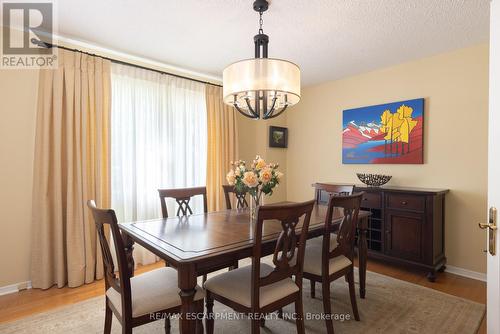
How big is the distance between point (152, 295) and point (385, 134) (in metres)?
3.23

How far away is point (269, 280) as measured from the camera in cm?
153

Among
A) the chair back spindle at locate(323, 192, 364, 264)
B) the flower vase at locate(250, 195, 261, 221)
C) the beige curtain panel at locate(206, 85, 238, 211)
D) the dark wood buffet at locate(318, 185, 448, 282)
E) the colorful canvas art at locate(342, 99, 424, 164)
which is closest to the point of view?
the chair back spindle at locate(323, 192, 364, 264)

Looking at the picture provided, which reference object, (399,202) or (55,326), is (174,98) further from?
(399,202)

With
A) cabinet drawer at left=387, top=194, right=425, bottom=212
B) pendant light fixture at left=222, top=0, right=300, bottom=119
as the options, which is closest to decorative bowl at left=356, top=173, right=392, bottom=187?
cabinet drawer at left=387, top=194, right=425, bottom=212

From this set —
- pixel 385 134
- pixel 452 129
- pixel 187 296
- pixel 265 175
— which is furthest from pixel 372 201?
pixel 187 296

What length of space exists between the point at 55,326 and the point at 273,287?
168 centimetres

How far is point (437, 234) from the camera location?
285 cm

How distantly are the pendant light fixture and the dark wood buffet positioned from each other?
1.75 metres

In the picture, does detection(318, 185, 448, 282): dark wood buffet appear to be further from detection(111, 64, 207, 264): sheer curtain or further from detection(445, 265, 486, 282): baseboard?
detection(111, 64, 207, 264): sheer curtain

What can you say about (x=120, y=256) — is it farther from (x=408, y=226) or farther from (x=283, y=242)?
(x=408, y=226)

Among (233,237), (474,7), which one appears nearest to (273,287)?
(233,237)

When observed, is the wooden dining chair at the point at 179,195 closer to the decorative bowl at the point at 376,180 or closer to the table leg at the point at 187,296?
the table leg at the point at 187,296

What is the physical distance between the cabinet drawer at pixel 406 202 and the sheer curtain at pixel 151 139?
237 centimetres

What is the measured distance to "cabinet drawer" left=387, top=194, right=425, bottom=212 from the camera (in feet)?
9.18
